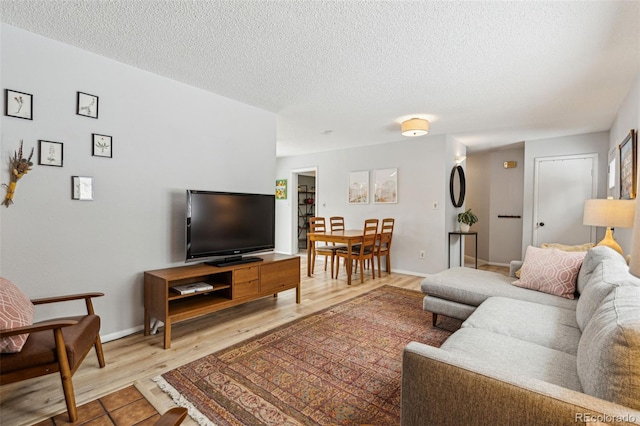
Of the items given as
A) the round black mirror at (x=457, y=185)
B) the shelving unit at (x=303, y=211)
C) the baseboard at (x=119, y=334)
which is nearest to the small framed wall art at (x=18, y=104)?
the baseboard at (x=119, y=334)

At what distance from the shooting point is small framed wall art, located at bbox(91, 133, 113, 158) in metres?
2.42

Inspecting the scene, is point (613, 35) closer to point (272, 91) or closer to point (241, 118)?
point (272, 91)

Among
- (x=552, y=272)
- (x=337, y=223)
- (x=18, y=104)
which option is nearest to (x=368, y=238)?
(x=337, y=223)

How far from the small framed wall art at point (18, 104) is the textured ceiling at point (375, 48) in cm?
46

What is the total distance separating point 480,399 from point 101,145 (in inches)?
117

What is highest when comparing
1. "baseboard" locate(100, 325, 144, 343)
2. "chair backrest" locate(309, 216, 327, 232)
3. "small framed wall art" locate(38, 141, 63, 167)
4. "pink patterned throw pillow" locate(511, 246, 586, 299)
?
"small framed wall art" locate(38, 141, 63, 167)

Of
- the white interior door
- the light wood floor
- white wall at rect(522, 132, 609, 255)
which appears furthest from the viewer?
the white interior door

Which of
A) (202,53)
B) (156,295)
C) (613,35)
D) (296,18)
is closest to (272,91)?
(202,53)

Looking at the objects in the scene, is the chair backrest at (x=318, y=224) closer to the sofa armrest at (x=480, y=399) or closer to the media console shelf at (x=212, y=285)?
the media console shelf at (x=212, y=285)

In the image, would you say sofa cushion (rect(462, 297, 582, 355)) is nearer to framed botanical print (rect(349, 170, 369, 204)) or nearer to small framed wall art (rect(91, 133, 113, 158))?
small framed wall art (rect(91, 133, 113, 158))

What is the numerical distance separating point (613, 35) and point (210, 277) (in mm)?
3784

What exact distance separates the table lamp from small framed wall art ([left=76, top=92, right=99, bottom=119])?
170 inches

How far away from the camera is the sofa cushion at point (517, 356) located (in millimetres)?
1296

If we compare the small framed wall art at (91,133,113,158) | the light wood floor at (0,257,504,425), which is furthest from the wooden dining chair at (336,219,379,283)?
the small framed wall art at (91,133,113,158)
